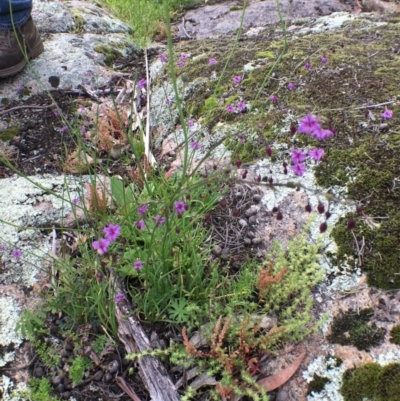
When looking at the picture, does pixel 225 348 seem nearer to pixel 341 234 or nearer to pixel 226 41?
pixel 341 234

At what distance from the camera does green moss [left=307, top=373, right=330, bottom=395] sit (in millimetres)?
1724

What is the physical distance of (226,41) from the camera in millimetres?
4215

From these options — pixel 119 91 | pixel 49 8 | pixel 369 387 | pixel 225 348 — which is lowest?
pixel 369 387

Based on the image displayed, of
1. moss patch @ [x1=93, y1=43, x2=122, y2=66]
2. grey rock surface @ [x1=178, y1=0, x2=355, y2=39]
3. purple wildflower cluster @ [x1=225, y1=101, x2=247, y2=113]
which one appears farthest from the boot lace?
grey rock surface @ [x1=178, y1=0, x2=355, y2=39]

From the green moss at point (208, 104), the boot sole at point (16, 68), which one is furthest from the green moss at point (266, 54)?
the boot sole at point (16, 68)

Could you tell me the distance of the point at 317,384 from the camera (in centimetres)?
173

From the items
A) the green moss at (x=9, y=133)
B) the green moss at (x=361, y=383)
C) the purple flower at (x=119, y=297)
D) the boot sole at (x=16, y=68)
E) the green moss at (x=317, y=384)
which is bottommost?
the green moss at (x=317, y=384)

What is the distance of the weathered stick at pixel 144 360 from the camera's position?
175cm

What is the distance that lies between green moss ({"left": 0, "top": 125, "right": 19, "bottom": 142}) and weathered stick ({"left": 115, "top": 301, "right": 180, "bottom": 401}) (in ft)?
6.21

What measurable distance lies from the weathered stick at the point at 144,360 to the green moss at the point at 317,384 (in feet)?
1.81

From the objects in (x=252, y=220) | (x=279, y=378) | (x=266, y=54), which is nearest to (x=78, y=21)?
(x=266, y=54)

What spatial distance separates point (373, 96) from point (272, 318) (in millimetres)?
1711

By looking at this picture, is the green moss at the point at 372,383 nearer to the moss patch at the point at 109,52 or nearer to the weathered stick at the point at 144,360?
the weathered stick at the point at 144,360

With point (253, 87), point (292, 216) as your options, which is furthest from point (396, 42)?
point (292, 216)
